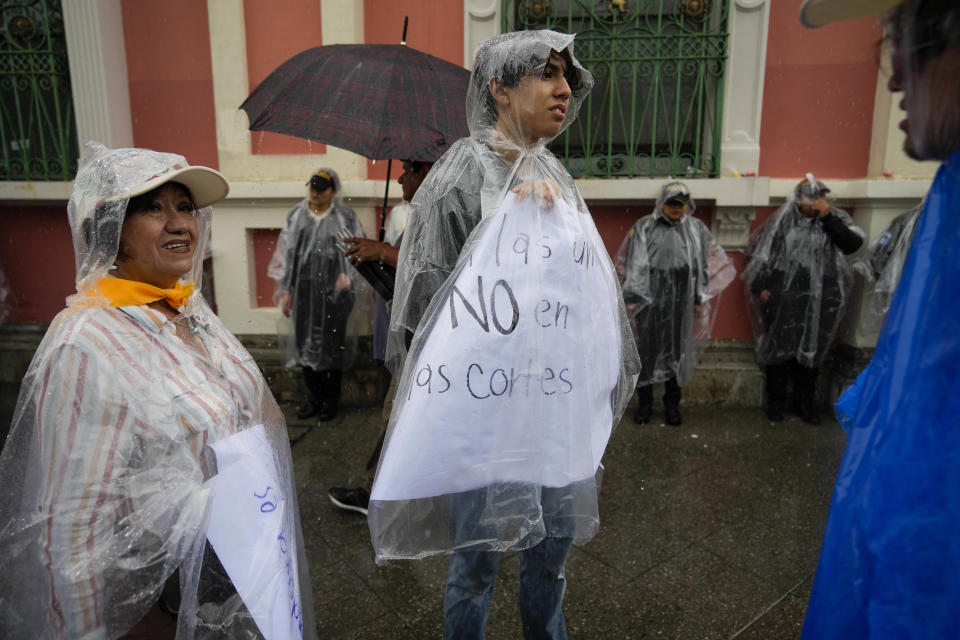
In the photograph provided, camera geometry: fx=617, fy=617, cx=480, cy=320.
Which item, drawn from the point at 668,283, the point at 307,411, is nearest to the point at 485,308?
the point at 668,283

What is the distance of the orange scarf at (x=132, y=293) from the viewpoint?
1366 mm

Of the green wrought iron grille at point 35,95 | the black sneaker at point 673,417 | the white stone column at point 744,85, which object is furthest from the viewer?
the green wrought iron grille at point 35,95

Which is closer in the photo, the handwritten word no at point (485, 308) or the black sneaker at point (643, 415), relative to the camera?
the handwritten word no at point (485, 308)

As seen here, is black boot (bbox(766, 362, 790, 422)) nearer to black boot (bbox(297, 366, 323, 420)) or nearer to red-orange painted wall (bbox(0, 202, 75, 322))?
black boot (bbox(297, 366, 323, 420))

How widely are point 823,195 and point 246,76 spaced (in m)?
4.64

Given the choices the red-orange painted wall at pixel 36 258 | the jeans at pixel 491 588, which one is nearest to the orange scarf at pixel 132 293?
the jeans at pixel 491 588

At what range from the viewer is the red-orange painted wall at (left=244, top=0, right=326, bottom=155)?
5.03 meters

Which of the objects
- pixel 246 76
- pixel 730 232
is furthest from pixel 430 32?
pixel 730 232

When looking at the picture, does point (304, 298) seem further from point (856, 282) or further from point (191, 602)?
point (856, 282)

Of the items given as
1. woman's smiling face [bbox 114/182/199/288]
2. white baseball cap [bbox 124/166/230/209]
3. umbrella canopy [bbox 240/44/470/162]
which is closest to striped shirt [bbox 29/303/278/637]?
woman's smiling face [bbox 114/182/199/288]

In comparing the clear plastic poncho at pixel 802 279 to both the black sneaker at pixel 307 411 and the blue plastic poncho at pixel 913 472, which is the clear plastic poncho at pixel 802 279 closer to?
the black sneaker at pixel 307 411

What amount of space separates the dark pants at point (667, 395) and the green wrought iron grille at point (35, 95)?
5.38 m

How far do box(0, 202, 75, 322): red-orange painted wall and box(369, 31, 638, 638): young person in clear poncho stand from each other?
5.35 meters

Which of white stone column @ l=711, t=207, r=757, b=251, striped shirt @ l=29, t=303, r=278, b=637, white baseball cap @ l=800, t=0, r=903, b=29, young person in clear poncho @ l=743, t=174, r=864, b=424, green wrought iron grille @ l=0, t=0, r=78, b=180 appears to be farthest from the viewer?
green wrought iron grille @ l=0, t=0, r=78, b=180
